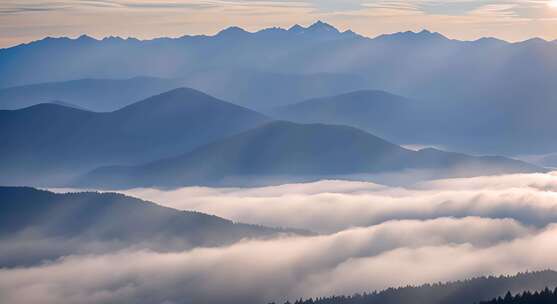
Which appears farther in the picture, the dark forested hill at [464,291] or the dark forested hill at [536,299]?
the dark forested hill at [464,291]

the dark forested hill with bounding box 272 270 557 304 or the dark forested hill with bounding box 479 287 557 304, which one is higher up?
the dark forested hill with bounding box 272 270 557 304

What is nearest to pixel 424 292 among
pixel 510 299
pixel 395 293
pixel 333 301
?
pixel 395 293

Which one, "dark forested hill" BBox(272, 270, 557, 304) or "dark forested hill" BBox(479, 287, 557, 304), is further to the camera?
"dark forested hill" BBox(272, 270, 557, 304)

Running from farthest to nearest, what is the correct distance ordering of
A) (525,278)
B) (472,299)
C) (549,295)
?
(525,278), (472,299), (549,295)

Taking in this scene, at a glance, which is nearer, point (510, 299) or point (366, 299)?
point (510, 299)

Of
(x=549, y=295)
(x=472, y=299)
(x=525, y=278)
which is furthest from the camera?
(x=525, y=278)

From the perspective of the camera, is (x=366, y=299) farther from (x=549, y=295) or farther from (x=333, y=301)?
(x=549, y=295)

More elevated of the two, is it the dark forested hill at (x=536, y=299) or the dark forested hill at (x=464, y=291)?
the dark forested hill at (x=464, y=291)

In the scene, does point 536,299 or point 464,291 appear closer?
point 536,299

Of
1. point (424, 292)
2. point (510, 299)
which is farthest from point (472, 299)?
point (510, 299)

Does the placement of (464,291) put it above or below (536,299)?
above
